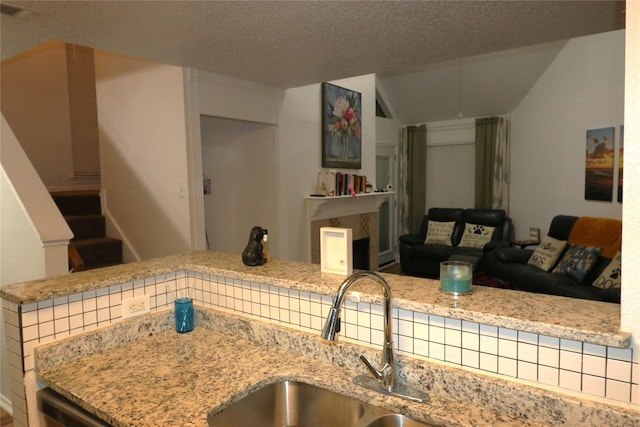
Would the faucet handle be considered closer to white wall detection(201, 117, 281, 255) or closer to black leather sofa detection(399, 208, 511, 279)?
white wall detection(201, 117, 281, 255)

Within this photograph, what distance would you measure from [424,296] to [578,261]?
3.37m

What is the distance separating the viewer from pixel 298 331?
1.41m

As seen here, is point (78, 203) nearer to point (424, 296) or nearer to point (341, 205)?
point (341, 205)

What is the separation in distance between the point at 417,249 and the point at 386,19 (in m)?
4.01

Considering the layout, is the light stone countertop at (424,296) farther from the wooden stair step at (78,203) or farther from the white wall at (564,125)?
the white wall at (564,125)

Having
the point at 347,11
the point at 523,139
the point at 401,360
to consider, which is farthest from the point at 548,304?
the point at 523,139

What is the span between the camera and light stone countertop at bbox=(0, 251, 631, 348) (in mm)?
965

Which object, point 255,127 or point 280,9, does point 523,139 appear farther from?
point 280,9

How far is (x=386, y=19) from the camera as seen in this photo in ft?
7.80

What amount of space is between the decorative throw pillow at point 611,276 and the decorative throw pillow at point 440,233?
8.44ft

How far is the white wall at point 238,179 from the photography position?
4215 millimetres

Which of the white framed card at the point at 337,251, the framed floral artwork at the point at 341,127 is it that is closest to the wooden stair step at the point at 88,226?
the framed floral artwork at the point at 341,127

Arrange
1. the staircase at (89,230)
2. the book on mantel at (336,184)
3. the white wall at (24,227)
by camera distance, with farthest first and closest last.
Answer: the book on mantel at (336,184)
the staircase at (89,230)
the white wall at (24,227)

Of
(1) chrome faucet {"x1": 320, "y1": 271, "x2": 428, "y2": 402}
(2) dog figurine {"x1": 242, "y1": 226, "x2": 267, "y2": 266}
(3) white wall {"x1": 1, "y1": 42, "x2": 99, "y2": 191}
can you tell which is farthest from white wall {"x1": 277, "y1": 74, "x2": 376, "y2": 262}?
(1) chrome faucet {"x1": 320, "y1": 271, "x2": 428, "y2": 402}
